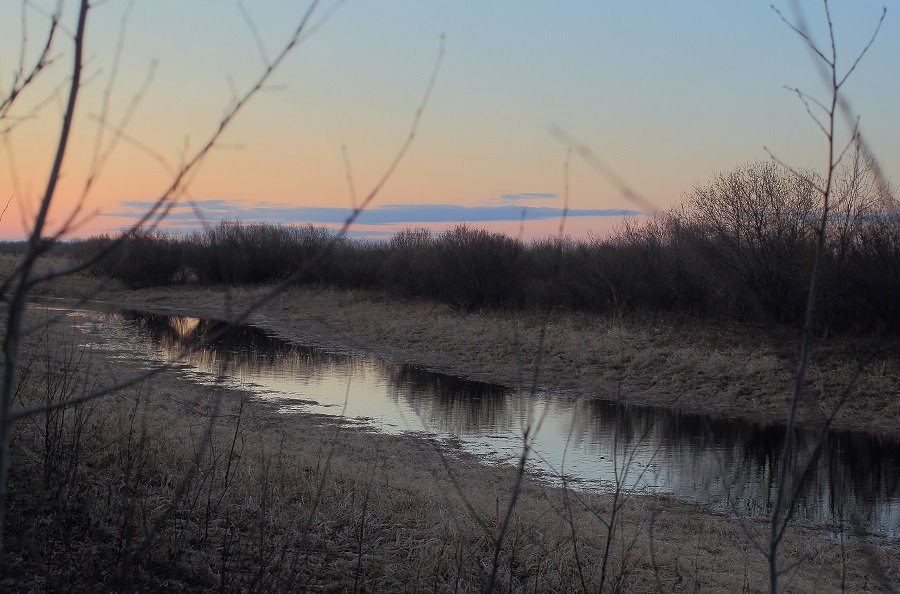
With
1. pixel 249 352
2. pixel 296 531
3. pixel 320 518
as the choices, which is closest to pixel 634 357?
pixel 249 352

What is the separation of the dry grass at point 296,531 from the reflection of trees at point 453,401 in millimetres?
4629

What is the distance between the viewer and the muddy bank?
1638 cm

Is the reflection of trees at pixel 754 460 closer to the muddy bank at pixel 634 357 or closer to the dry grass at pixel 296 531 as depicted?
the muddy bank at pixel 634 357

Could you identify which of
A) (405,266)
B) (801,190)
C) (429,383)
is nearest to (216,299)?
(405,266)

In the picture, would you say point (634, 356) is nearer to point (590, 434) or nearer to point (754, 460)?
point (590, 434)

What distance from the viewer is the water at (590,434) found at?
33.3 feet

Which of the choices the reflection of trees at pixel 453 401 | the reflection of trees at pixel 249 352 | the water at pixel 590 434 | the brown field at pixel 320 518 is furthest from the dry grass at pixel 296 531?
the reflection of trees at pixel 249 352

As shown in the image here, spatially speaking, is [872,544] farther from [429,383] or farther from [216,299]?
[216,299]

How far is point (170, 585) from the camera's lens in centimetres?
→ 455

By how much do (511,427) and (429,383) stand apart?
474cm

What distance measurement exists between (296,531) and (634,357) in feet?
50.9

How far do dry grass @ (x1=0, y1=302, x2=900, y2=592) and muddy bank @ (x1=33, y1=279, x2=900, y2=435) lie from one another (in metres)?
3.89

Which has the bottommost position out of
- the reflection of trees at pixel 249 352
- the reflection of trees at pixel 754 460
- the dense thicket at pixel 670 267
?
the reflection of trees at pixel 754 460

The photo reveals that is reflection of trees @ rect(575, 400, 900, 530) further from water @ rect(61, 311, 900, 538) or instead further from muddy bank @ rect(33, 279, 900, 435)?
muddy bank @ rect(33, 279, 900, 435)
